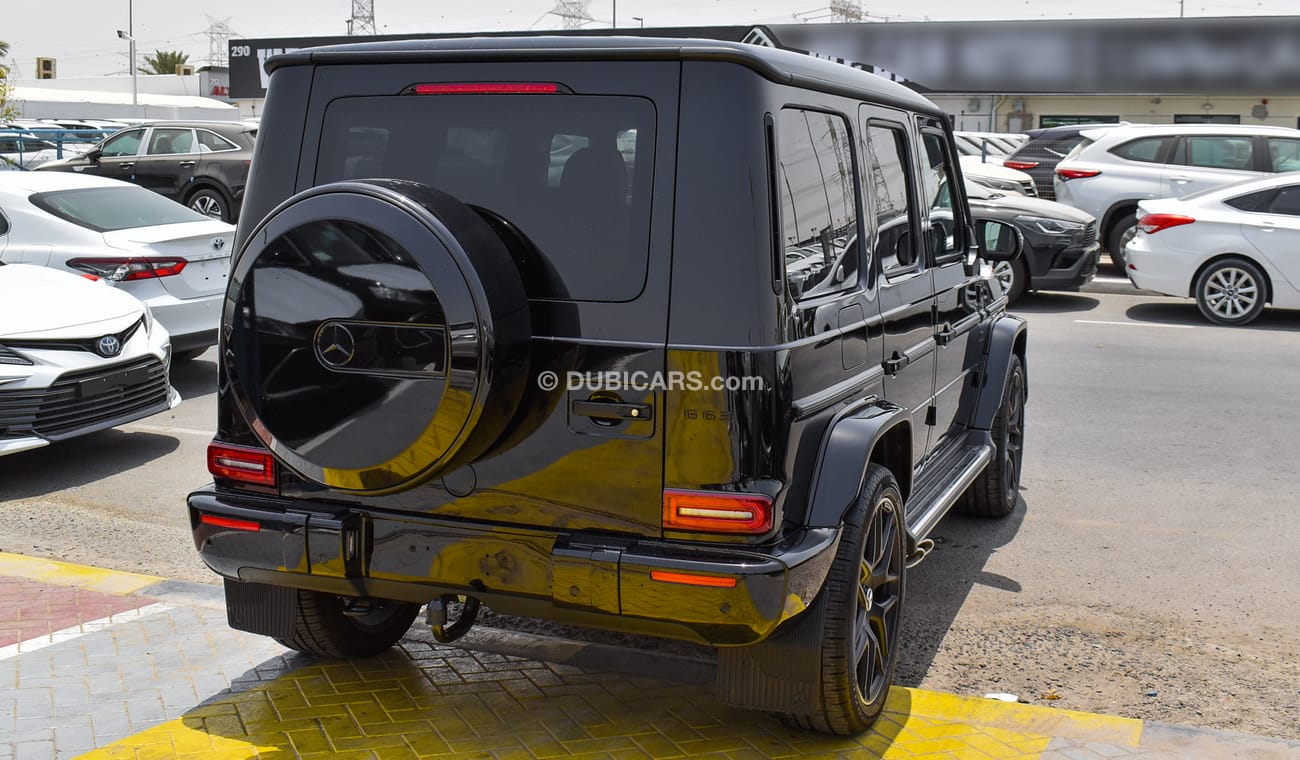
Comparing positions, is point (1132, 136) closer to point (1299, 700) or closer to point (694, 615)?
point (1299, 700)

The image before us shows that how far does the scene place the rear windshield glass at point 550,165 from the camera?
3311mm

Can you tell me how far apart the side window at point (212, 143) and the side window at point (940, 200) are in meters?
15.9

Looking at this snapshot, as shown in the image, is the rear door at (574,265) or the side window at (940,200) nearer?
the rear door at (574,265)

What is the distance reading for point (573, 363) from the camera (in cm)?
331

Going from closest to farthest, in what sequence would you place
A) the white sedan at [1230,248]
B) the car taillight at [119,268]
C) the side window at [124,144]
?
the car taillight at [119,268], the white sedan at [1230,248], the side window at [124,144]

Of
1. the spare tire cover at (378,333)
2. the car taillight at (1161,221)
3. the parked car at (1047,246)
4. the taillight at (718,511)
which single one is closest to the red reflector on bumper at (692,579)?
the taillight at (718,511)

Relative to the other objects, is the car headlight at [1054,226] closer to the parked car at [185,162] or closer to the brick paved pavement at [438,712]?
the brick paved pavement at [438,712]

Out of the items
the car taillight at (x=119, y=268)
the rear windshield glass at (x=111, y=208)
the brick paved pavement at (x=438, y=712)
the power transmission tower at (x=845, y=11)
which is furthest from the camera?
the power transmission tower at (x=845, y=11)

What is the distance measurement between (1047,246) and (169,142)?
1312 cm

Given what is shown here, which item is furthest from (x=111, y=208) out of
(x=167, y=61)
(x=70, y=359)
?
(x=167, y=61)

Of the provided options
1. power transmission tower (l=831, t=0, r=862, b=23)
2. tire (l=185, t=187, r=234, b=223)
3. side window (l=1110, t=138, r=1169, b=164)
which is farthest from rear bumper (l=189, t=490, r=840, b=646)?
power transmission tower (l=831, t=0, r=862, b=23)

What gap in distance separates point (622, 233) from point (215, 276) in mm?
6556

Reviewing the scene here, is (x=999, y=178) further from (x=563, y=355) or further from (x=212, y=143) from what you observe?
(x=563, y=355)

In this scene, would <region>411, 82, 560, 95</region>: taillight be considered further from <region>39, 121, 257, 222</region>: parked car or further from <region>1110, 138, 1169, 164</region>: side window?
<region>39, 121, 257, 222</region>: parked car
